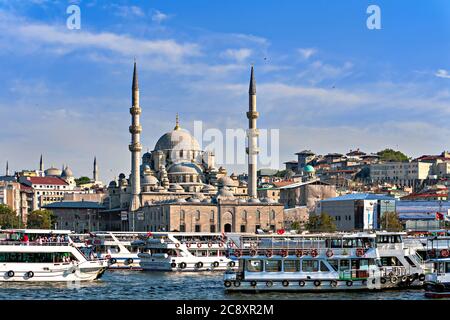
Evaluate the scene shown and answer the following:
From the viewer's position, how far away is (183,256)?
26.5 meters

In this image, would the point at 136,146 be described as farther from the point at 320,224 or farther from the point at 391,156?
the point at 391,156

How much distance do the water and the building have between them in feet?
106

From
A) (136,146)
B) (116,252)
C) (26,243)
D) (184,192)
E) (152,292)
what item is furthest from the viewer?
(184,192)

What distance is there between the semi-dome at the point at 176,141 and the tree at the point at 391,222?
52.0 ft

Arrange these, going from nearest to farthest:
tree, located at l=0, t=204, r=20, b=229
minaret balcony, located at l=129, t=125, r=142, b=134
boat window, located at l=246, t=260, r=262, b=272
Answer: boat window, located at l=246, t=260, r=262, b=272
minaret balcony, located at l=129, t=125, r=142, b=134
tree, located at l=0, t=204, r=20, b=229

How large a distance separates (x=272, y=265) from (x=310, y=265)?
732 millimetres

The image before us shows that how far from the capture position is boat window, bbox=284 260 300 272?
698 inches

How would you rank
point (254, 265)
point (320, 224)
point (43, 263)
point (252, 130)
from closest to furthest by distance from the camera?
point (254, 265) → point (43, 263) → point (252, 130) → point (320, 224)

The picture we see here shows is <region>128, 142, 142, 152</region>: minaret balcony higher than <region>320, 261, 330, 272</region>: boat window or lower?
higher

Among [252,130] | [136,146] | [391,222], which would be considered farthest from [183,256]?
[136,146]

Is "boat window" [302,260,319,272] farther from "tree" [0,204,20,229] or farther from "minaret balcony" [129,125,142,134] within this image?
"tree" [0,204,20,229]

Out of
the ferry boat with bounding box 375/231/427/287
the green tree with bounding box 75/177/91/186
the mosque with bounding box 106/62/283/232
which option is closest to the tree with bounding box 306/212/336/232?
the mosque with bounding box 106/62/283/232

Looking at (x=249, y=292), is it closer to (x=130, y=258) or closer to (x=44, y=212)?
(x=130, y=258)

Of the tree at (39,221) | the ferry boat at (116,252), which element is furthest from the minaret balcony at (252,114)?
the ferry boat at (116,252)
